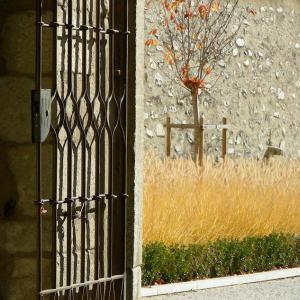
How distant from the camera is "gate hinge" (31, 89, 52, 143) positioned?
19.4 ft

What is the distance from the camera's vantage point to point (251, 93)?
18266 millimetres

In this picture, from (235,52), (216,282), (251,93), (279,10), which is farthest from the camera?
(279,10)

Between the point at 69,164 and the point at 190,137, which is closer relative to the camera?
the point at 69,164

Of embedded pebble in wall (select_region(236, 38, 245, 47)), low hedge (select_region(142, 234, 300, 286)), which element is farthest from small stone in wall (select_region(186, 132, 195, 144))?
low hedge (select_region(142, 234, 300, 286))

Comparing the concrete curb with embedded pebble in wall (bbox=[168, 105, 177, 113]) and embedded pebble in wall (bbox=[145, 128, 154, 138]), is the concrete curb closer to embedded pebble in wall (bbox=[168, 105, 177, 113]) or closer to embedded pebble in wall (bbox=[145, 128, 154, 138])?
embedded pebble in wall (bbox=[145, 128, 154, 138])

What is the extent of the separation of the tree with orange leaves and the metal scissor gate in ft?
27.5

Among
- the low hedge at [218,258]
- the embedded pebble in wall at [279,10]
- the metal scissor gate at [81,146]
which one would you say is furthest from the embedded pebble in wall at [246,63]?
the metal scissor gate at [81,146]

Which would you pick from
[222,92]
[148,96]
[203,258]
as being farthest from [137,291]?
[222,92]

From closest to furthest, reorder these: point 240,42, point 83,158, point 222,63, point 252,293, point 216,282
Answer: point 83,158 < point 252,293 < point 216,282 < point 222,63 < point 240,42

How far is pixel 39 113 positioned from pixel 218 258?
12.8 feet

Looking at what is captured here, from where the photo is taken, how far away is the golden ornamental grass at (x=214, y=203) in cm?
991

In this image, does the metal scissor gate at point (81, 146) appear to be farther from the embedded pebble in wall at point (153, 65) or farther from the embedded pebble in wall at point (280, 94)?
the embedded pebble in wall at point (280, 94)

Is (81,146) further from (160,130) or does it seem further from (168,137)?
(160,130)

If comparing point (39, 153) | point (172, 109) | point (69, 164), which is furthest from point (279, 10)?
point (39, 153)
